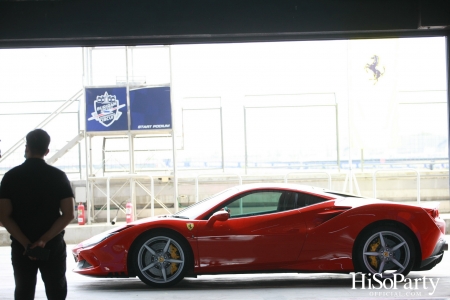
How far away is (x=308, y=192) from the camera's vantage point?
7.67m

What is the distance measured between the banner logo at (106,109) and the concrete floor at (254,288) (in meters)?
6.43

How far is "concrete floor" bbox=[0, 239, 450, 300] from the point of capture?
22.4 feet

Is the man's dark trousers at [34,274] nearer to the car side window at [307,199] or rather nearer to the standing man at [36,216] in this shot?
the standing man at [36,216]

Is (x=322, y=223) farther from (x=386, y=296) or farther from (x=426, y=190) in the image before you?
(x=426, y=190)

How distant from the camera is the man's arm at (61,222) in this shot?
4016 millimetres

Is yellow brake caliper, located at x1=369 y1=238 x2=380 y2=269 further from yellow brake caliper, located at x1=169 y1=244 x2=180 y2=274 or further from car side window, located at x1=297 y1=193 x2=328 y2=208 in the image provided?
yellow brake caliper, located at x1=169 y1=244 x2=180 y2=274

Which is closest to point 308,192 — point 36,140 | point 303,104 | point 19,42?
point 19,42

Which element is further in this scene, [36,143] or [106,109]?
[106,109]

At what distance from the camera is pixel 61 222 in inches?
161

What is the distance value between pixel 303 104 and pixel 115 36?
33.3 ft

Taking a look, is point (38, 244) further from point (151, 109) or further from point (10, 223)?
point (151, 109)

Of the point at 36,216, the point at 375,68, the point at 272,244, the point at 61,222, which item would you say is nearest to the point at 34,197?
the point at 36,216

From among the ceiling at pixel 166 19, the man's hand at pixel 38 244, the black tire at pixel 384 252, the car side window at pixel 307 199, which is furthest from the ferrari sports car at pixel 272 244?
the man's hand at pixel 38 244

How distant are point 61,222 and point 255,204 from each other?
3609 millimetres
